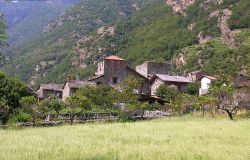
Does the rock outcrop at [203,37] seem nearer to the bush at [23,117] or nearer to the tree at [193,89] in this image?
the tree at [193,89]

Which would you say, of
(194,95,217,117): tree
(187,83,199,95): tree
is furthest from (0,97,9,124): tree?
(187,83,199,95): tree

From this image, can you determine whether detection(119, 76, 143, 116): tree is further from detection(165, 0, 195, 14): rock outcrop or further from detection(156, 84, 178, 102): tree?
detection(165, 0, 195, 14): rock outcrop

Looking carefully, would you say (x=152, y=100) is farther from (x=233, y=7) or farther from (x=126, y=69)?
(x=233, y=7)

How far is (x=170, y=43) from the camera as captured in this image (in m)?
147

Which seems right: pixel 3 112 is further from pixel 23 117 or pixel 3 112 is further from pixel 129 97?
pixel 129 97

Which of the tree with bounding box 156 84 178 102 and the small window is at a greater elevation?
the small window

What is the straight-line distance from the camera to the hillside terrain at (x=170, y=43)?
126812 millimetres

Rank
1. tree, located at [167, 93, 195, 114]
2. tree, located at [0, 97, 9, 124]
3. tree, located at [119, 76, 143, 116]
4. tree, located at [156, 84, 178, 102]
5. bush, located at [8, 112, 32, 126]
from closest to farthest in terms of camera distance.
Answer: bush, located at [8, 112, 32, 126], tree, located at [0, 97, 9, 124], tree, located at [119, 76, 143, 116], tree, located at [167, 93, 195, 114], tree, located at [156, 84, 178, 102]

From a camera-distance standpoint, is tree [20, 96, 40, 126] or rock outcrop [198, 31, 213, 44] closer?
tree [20, 96, 40, 126]

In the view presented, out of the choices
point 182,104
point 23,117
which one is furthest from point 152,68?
point 23,117

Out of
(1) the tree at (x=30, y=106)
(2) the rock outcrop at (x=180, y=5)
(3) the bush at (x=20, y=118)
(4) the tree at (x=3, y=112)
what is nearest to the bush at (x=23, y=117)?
(3) the bush at (x=20, y=118)

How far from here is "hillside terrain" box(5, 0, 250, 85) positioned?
416ft

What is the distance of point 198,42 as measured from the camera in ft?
480

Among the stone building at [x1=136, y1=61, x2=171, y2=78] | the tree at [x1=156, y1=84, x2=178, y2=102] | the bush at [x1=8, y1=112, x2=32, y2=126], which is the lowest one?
the bush at [x1=8, y1=112, x2=32, y2=126]
